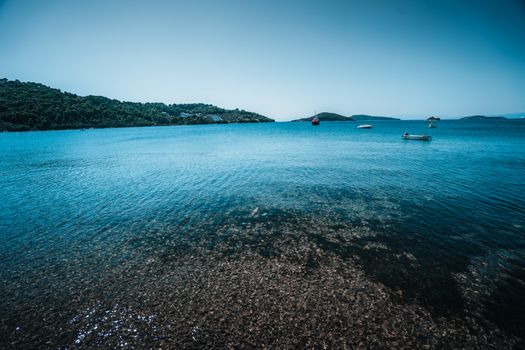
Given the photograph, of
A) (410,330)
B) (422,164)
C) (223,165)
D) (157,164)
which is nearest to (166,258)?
(410,330)

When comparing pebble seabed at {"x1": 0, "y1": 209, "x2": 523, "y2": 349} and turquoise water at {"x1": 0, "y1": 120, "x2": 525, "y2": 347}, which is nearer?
pebble seabed at {"x1": 0, "y1": 209, "x2": 523, "y2": 349}

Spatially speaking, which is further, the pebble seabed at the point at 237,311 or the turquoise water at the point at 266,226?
the turquoise water at the point at 266,226

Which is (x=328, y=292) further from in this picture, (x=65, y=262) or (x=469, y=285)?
(x=65, y=262)

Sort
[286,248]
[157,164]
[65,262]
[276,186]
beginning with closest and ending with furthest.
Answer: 1. [65,262]
2. [286,248]
3. [276,186]
4. [157,164]

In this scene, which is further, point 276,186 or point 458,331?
point 276,186

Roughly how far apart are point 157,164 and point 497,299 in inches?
1870

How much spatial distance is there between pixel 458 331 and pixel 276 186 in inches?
862

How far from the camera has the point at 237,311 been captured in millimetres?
10141

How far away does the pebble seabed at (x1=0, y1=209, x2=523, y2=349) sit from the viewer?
8.70 m

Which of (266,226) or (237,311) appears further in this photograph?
(266,226)

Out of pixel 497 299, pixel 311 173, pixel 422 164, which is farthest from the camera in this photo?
pixel 422 164

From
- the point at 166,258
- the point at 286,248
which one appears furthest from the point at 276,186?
the point at 166,258

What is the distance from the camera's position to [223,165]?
4334 centimetres

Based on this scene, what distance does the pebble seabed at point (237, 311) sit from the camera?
8.70 meters
